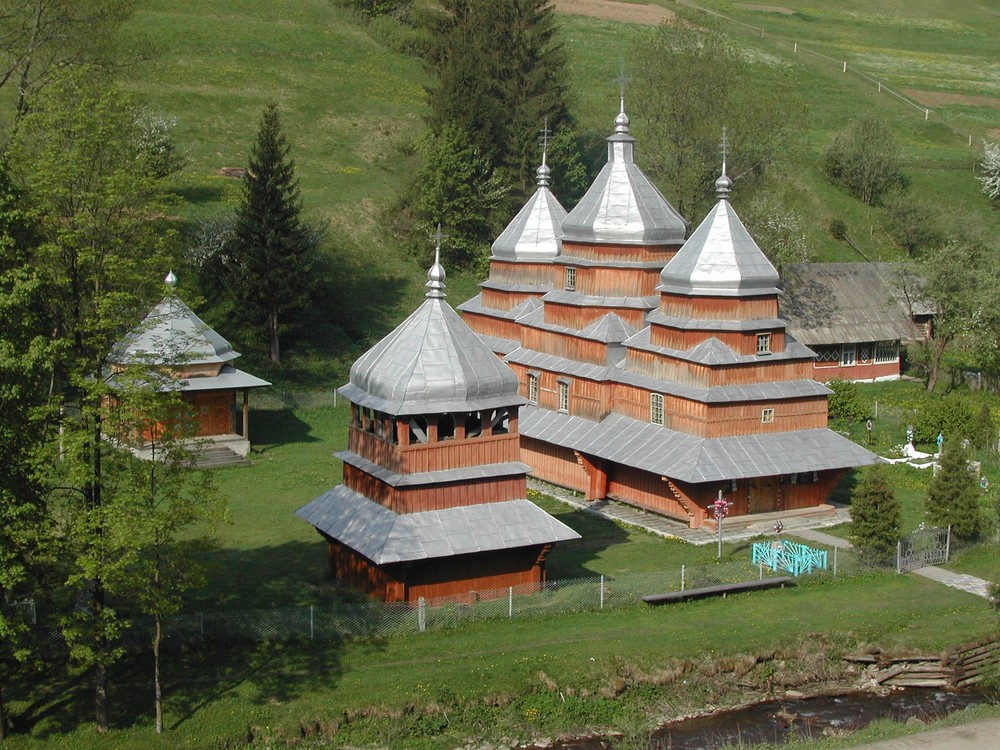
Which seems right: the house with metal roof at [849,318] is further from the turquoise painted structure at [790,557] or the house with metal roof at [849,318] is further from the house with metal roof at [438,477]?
the house with metal roof at [438,477]

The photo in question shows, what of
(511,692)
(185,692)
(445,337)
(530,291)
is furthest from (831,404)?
(185,692)

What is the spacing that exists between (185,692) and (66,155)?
983 cm

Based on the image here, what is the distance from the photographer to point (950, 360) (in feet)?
202

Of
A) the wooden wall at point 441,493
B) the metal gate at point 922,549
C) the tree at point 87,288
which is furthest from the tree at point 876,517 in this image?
the tree at point 87,288

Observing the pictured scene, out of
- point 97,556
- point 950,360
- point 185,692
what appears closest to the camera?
point 97,556

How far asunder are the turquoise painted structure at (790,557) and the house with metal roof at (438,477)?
19.3 feet

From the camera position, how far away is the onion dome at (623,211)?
42.8m

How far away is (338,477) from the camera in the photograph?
41.2m

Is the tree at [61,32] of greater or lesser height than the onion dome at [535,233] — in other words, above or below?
above

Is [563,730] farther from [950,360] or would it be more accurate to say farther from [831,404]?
[950,360]

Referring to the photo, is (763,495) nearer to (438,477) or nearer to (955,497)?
(955,497)

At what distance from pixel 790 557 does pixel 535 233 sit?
64.7 feet

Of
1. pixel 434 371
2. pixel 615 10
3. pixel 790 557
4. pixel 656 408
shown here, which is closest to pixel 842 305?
pixel 656 408

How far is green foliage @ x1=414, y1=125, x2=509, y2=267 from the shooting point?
67.1 meters
